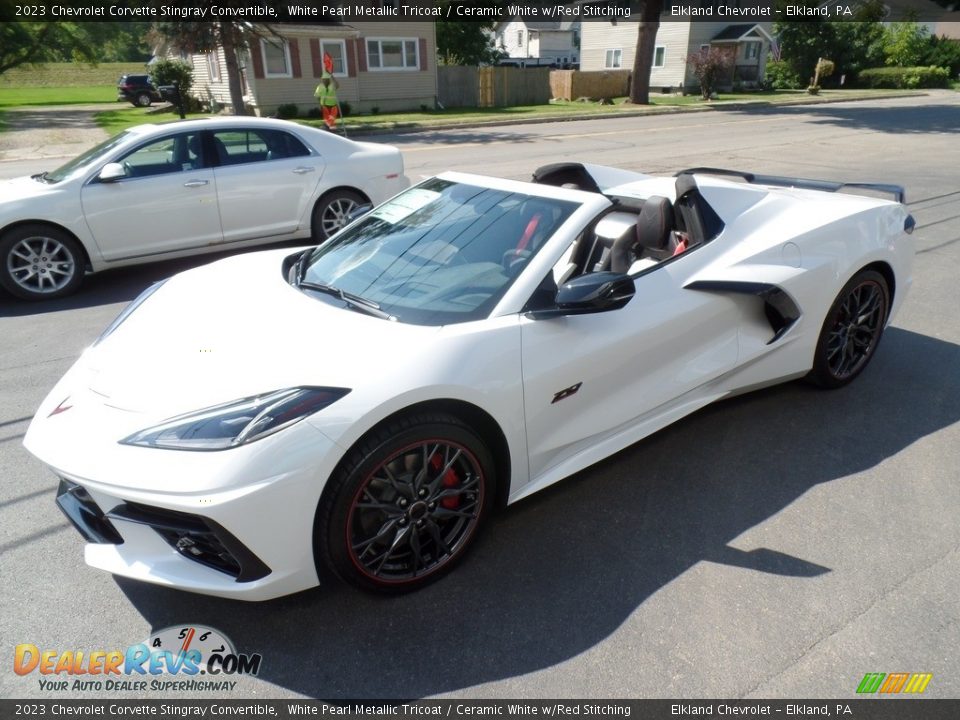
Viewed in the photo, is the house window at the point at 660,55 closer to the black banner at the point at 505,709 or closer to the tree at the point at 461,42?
the tree at the point at 461,42

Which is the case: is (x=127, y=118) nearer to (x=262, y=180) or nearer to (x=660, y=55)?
(x=262, y=180)

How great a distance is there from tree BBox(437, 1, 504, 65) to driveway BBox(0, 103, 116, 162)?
24.9 metres

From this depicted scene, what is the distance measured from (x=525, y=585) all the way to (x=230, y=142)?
6000 millimetres

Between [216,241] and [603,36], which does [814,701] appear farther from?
[603,36]

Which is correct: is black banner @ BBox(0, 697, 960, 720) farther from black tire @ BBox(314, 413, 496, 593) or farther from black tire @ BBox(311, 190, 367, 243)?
black tire @ BBox(311, 190, 367, 243)

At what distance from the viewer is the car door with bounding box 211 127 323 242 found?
7266 mm

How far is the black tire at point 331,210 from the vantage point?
7.88m

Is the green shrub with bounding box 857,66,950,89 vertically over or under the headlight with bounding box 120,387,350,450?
over

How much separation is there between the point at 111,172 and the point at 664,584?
20.1 feet

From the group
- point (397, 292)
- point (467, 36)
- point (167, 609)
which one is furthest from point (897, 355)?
point (467, 36)

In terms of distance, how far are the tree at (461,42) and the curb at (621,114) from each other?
24242 millimetres

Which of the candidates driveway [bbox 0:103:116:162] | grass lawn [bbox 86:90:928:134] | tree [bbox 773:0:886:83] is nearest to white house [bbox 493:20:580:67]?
tree [bbox 773:0:886:83]

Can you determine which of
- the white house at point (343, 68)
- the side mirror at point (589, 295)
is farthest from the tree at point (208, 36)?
the side mirror at point (589, 295)

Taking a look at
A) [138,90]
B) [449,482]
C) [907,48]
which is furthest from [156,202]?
[907,48]
